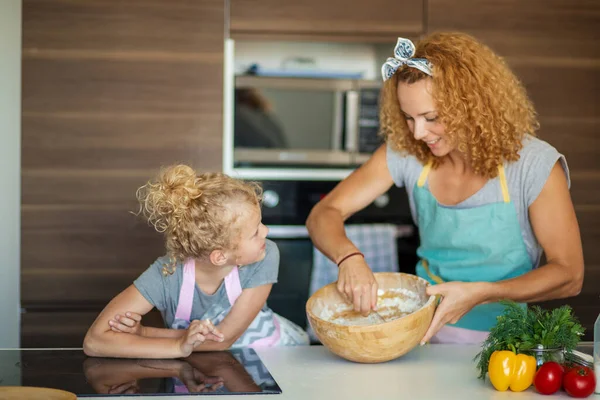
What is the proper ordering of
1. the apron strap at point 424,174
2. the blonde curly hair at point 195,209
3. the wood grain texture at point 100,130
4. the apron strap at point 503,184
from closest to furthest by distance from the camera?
1. the blonde curly hair at point 195,209
2. the apron strap at point 503,184
3. the apron strap at point 424,174
4. the wood grain texture at point 100,130

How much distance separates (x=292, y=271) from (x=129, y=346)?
1.49 meters

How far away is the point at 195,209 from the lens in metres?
1.71

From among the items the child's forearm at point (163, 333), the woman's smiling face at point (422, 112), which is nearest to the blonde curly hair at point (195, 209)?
the child's forearm at point (163, 333)

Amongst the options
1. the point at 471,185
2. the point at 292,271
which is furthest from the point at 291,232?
the point at 471,185

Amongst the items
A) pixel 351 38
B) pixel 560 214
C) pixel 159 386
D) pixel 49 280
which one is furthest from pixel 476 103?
pixel 49 280

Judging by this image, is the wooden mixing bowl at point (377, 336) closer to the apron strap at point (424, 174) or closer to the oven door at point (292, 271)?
the apron strap at point (424, 174)

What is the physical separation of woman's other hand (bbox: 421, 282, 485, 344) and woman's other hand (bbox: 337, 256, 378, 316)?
0.13m

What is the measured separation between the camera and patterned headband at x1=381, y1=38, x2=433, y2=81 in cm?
182

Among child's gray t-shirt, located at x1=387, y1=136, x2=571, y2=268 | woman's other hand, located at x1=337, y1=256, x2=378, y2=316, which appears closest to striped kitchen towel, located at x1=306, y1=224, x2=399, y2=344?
child's gray t-shirt, located at x1=387, y1=136, x2=571, y2=268

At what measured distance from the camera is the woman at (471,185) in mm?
1810

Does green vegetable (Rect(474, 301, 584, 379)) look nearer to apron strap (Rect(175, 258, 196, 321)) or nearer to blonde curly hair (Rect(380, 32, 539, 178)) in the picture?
blonde curly hair (Rect(380, 32, 539, 178))

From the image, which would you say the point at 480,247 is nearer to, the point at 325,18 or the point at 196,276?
the point at 196,276

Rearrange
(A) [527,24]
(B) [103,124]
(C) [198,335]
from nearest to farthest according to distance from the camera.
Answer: (C) [198,335] < (B) [103,124] < (A) [527,24]

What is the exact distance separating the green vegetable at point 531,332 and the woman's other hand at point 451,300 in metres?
0.14
